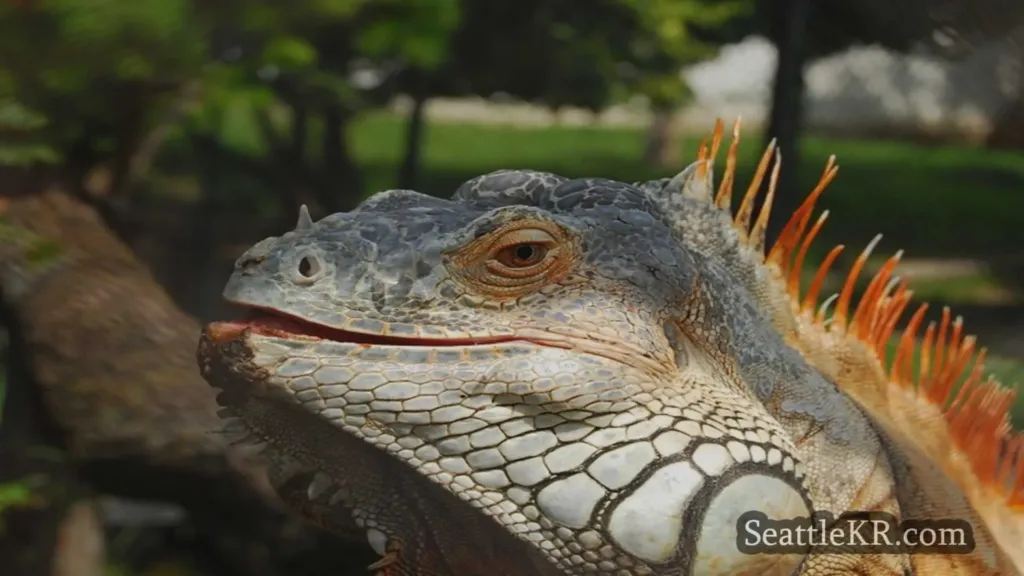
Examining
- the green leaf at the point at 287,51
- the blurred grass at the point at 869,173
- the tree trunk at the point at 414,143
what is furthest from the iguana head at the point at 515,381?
the tree trunk at the point at 414,143

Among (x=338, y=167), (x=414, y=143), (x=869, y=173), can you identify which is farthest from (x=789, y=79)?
(x=338, y=167)

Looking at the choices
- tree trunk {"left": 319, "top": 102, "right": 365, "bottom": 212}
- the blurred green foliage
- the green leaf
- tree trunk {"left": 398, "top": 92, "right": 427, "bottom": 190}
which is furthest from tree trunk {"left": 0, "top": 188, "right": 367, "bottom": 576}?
tree trunk {"left": 398, "top": 92, "right": 427, "bottom": 190}

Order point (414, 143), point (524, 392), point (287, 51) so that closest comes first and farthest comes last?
point (524, 392) → point (287, 51) → point (414, 143)

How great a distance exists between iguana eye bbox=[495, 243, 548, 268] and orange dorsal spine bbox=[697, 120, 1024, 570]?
47cm

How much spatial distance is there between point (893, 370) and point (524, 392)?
2.90 ft

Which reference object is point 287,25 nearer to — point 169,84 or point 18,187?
point 169,84

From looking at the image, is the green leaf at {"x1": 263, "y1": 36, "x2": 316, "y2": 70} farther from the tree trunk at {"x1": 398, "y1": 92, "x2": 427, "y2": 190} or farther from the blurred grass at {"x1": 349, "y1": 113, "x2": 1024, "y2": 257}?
the tree trunk at {"x1": 398, "y1": 92, "x2": 427, "y2": 190}

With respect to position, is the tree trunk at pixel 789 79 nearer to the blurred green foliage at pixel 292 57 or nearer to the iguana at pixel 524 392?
the blurred green foliage at pixel 292 57

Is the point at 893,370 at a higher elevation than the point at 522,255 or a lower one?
higher

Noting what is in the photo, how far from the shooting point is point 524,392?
4.78 feet

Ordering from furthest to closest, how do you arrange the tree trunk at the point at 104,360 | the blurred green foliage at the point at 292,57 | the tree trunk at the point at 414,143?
1. the tree trunk at the point at 414,143
2. the tree trunk at the point at 104,360
3. the blurred green foliage at the point at 292,57

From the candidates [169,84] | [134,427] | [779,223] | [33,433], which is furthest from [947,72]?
[33,433]

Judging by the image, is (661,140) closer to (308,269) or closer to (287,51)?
(287,51)

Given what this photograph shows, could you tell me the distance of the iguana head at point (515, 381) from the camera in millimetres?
1457
